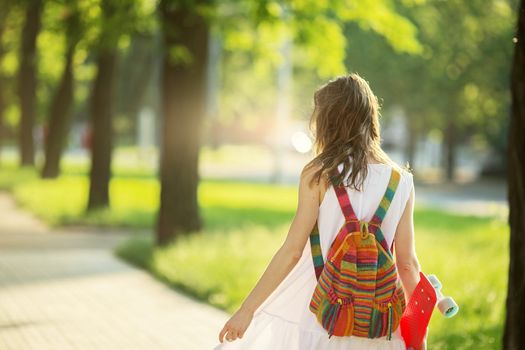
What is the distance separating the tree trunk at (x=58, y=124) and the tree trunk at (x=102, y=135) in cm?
883

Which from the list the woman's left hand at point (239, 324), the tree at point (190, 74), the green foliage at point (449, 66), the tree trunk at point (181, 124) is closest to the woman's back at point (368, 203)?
the woman's left hand at point (239, 324)

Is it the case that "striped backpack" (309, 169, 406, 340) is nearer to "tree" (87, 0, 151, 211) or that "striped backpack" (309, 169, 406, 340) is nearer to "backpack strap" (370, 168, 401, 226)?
"backpack strap" (370, 168, 401, 226)

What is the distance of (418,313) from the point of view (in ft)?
12.9

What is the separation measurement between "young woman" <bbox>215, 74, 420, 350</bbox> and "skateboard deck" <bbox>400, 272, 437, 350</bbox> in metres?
0.06

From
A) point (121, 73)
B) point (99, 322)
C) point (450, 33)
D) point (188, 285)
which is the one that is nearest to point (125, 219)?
point (188, 285)

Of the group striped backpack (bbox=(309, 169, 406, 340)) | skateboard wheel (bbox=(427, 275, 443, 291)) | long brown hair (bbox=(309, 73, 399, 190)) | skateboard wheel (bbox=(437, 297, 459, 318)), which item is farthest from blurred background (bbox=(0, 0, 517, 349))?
skateboard wheel (bbox=(437, 297, 459, 318))

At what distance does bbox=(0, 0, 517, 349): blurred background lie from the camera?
31.8 ft

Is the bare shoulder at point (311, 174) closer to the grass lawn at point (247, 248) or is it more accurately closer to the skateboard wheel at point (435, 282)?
the skateboard wheel at point (435, 282)

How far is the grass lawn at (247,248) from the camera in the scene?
8.98m

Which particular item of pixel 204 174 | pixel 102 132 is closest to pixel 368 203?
pixel 102 132

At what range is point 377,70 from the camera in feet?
132

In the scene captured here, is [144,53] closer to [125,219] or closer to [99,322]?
[125,219]

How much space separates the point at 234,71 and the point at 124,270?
145 feet

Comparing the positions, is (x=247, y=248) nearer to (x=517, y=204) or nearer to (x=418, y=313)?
(x=517, y=204)
